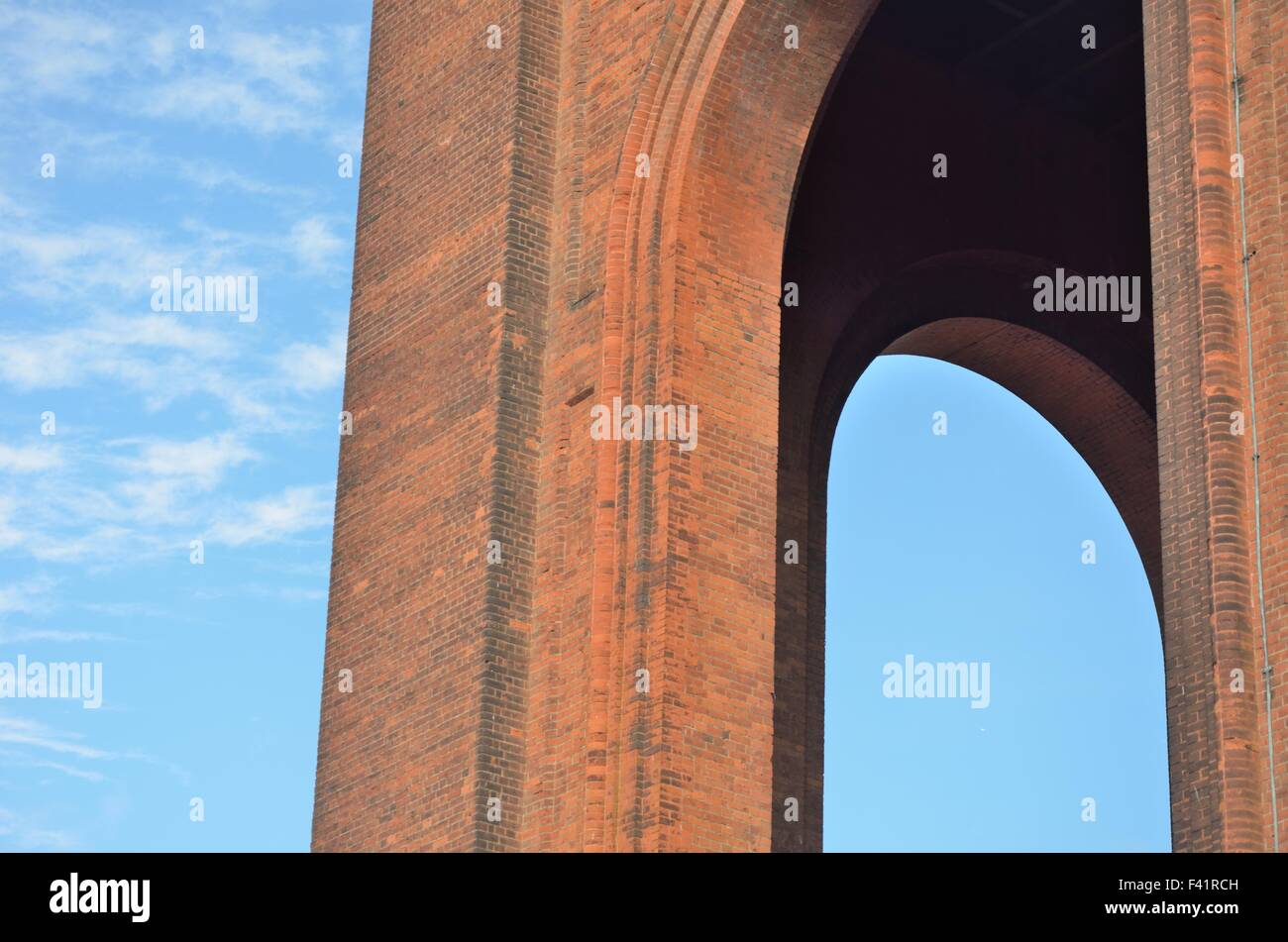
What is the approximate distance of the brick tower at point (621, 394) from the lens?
927 cm

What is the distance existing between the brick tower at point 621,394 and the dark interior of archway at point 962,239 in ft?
0.28

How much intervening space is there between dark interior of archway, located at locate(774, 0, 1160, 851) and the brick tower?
0.28 feet

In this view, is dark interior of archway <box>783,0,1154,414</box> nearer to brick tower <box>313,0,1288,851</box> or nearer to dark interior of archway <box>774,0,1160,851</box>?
dark interior of archway <box>774,0,1160,851</box>

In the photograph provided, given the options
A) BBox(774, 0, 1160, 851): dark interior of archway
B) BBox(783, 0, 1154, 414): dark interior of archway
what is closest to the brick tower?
BBox(774, 0, 1160, 851): dark interior of archway

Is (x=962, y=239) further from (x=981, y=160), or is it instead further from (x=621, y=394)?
(x=621, y=394)

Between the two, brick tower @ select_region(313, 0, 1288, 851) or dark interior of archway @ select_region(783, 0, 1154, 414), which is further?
dark interior of archway @ select_region(783, 0, 1154, 414)

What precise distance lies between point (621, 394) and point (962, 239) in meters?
5.71

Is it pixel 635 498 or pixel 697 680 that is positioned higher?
pixel 635 498

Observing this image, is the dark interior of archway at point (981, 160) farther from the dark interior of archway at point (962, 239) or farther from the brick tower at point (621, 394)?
the brick tower at point (621, 394)

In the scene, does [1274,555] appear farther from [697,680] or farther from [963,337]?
[963,337]

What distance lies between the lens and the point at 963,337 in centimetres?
1805

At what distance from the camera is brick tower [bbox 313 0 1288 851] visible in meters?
9.27

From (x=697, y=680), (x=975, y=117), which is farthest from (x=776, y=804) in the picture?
(x=975, y=117)

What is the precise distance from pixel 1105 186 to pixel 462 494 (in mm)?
7897
